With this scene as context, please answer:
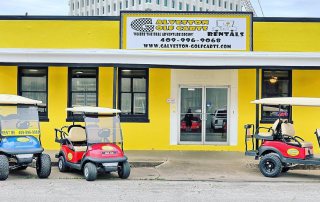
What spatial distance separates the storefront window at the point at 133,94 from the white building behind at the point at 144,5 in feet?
218

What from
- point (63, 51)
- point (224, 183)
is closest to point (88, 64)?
point (63, 51)

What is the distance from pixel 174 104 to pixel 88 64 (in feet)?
10.2

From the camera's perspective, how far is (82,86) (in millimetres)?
15508

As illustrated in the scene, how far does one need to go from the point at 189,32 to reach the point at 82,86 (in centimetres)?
380

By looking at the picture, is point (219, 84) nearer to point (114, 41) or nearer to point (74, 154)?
point (114, 41)

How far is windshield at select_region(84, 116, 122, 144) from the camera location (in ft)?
35.7

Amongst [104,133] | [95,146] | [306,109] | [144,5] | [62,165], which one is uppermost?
[144,5]

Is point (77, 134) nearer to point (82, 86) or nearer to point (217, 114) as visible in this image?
point (82, 86)

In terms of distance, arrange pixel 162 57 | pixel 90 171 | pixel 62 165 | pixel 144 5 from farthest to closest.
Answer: pixel 144 5, pixel 162 57, pixel 62 165, pixel 90 171

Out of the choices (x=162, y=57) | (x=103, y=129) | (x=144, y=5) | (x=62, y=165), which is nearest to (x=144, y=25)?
(x=162, y=57)

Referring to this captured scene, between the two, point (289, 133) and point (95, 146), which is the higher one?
point (289, 133)

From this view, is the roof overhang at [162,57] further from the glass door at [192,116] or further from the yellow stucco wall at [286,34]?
the glass door at [192,116]

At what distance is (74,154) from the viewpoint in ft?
36.3

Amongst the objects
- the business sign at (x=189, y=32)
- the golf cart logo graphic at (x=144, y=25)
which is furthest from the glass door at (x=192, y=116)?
the golf cart logo graphic at (x=144, y=25)
